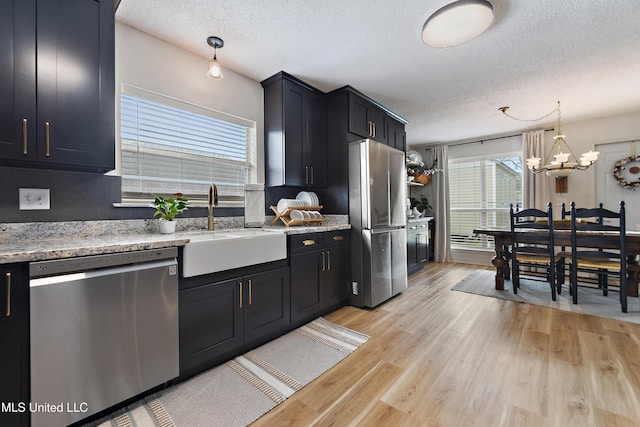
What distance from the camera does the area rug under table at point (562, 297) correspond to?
108 inches

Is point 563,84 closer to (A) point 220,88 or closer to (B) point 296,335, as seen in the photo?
(A) point 220,88

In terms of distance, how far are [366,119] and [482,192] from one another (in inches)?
134

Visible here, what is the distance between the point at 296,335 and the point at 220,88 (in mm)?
2443

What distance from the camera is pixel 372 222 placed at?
291cm

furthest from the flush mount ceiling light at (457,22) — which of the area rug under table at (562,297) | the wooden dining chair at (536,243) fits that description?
the area rug under table at (562,297)

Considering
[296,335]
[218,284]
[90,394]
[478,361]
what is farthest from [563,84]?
[90,394]

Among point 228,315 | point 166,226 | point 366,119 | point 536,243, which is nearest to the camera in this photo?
point 228,315

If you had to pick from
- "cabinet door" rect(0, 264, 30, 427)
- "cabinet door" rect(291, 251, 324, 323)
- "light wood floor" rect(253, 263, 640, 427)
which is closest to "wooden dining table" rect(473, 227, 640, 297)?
"light wood floor" rect(253, 263, 640, 427)

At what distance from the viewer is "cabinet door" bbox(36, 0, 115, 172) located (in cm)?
148

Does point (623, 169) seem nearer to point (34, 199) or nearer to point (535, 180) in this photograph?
point (535, 180)

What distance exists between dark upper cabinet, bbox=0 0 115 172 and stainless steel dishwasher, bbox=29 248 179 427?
2.35 ft

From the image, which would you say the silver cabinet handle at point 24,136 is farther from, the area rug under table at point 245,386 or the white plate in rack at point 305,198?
the white plate in rack at point 305,198

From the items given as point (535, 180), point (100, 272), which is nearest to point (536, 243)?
point (535, 180)

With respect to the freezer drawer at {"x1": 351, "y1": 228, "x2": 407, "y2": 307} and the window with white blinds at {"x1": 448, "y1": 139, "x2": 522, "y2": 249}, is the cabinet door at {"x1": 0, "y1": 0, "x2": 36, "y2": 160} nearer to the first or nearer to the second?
the freezer drawer at {"x1": 351, "y1": 228, "x2": 407, "y2": 307}
